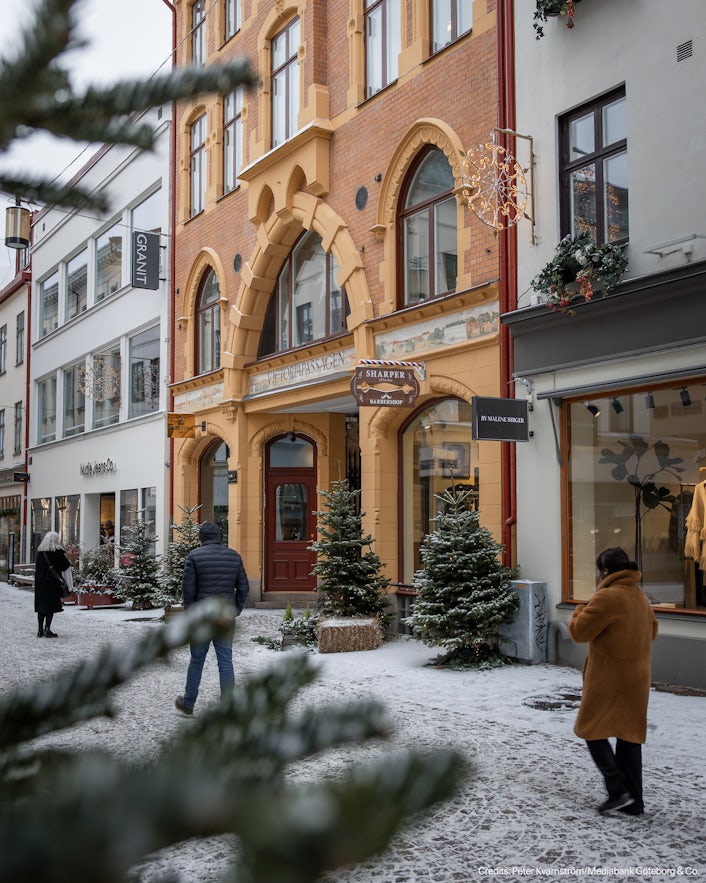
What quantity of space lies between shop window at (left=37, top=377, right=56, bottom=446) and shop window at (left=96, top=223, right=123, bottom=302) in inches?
228

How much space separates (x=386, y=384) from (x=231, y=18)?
1205 cm

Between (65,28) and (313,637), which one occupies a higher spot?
(65,28)

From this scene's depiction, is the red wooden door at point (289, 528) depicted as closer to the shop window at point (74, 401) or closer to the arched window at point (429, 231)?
the arched window at point (429, 231)

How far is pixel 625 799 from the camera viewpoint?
18.3ft

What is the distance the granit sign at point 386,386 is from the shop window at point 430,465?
0.83 metres

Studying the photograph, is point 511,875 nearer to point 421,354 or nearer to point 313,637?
point 313,637

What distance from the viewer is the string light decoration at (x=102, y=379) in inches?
1059

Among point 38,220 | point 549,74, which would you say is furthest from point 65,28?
point 38,220

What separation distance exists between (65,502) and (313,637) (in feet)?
62.1

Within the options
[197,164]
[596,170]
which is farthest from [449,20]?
[197,164]

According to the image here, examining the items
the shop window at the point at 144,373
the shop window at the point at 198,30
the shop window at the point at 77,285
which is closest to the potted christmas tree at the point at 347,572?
the shop window at the point at 144,373

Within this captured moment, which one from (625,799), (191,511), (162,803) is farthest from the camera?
(191,511)

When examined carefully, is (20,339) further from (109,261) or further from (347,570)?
(347,570)

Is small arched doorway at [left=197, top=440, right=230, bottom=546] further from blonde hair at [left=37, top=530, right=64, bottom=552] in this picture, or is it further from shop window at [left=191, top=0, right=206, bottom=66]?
shop window at [left=191, top=0, right=206, bottom=66]
